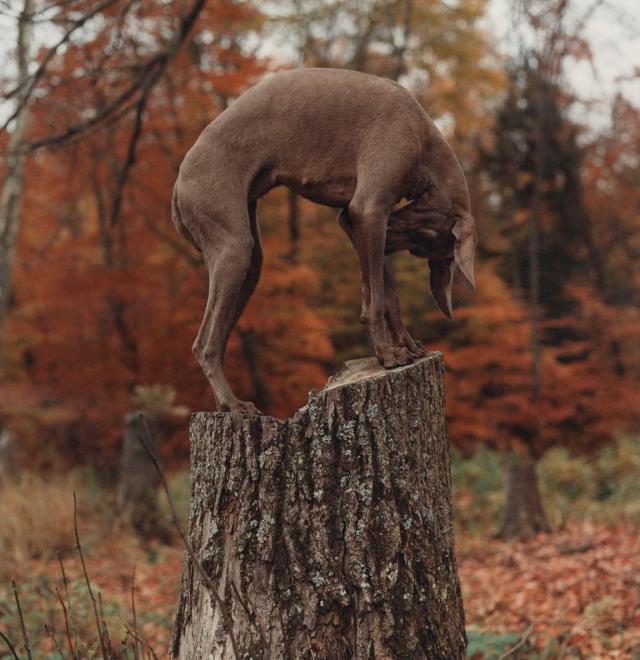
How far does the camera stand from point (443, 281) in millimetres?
3111

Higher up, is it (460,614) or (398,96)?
(398,96)

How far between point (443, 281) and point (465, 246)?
27 cm

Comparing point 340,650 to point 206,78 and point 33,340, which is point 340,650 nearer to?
point 206,78

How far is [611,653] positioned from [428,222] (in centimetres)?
251

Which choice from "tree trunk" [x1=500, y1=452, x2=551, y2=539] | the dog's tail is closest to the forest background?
"tree trunk" [x1=500, y1=452, x2=551, y2=539]

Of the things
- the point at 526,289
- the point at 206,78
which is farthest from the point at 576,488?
the point at 206,78

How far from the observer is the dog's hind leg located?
2721 millimetres

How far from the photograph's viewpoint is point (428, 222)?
9.59ft

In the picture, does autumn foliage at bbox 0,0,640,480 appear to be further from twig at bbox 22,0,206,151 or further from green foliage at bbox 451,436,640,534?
twig at bbox 22,0,206,151

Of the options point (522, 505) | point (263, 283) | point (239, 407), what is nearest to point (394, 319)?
point (239, 407)

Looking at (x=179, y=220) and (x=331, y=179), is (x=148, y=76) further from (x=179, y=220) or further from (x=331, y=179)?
(x=331, y=179)

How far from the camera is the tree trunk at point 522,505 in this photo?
7680 mm

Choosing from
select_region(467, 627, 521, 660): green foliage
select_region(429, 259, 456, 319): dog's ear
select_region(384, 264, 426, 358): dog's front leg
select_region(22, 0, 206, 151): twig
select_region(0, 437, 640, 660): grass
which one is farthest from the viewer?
select_region(22, 0, 206, 151): twig

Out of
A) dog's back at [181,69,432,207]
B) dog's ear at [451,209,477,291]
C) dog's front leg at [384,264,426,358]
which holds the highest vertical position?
dog's back at [181,69,432,207]
